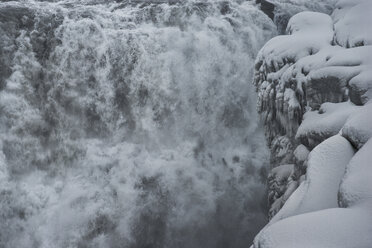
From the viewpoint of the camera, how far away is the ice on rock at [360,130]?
11.8 feet

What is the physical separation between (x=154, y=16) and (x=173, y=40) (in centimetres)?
112

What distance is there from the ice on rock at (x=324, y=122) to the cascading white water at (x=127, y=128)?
5367 mm

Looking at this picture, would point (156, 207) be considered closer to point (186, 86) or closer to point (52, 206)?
point (52, 206)

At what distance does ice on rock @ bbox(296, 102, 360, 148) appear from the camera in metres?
4.91

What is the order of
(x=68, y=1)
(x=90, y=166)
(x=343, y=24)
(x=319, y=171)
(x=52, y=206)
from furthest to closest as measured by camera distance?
(x=68, y=1)
(x=90, y=166)
(x=52, y=206)
(x=343, y=24)
(x=319, y=171)

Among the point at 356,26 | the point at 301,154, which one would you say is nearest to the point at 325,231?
the point at 301,154

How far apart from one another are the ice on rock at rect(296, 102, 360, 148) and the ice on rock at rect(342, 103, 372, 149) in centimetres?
99

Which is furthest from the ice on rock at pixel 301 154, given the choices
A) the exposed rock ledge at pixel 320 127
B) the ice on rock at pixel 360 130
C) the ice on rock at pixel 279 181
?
the ice on rock at pixel 360 130

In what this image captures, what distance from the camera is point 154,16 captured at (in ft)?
37.6

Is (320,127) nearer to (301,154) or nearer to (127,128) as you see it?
(301,154)

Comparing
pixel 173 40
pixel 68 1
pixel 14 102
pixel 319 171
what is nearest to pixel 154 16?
pixel 173 40

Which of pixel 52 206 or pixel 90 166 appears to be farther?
pixel 90 166

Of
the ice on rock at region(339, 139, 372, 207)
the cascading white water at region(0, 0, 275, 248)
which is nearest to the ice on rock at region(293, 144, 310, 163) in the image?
the ice on rock at region(339, 139, 372, 207)

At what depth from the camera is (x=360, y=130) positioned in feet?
12.0
